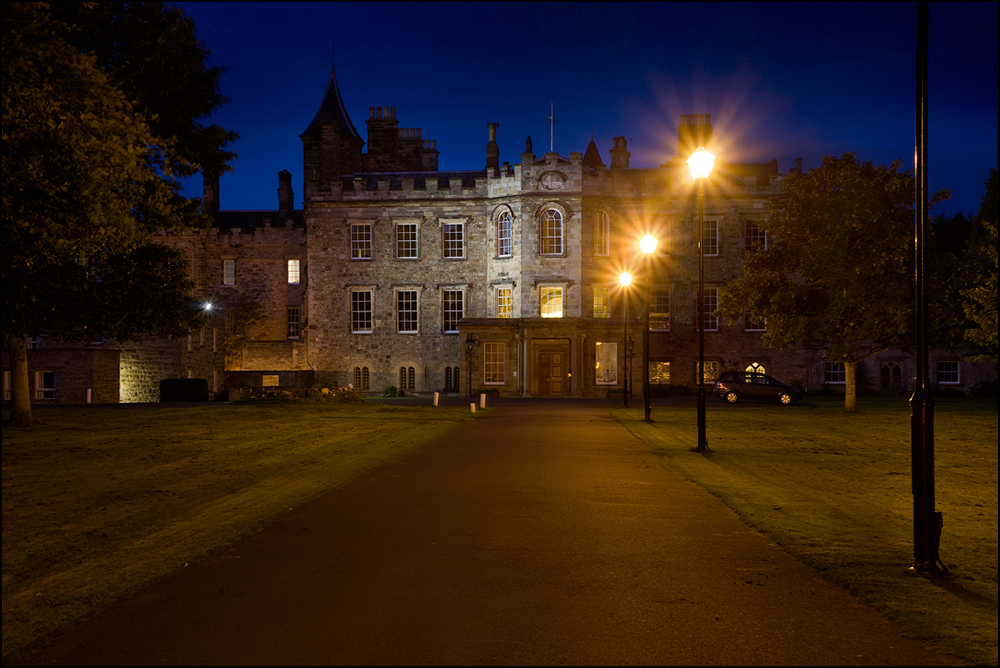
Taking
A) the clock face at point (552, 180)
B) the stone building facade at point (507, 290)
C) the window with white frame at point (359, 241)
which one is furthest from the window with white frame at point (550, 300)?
the window with white frame at point (359, 241)

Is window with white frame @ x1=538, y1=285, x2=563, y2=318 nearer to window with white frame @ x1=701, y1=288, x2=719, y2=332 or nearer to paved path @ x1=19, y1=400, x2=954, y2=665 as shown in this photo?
window with white frame @ x1=701, y1=288, x2=719, y2=332

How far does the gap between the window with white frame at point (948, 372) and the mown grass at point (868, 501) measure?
89.1 ft

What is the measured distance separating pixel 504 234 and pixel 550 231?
9.24ft

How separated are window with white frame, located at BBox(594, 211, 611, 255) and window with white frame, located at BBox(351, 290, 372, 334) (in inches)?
552

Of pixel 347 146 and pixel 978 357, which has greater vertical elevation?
pixel 347 146

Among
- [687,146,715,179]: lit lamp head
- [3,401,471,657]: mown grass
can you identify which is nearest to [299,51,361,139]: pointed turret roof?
[3,401,471,657]: mown grass

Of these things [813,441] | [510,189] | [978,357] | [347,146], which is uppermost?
[347,146]

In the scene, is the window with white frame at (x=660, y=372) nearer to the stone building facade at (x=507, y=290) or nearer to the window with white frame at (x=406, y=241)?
the stone building facade at (x=507, y=290)

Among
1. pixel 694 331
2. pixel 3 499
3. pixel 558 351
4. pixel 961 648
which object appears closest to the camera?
pixel 961 648

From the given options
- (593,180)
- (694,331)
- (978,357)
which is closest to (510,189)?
(593,180)

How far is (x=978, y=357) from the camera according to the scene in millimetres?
22734

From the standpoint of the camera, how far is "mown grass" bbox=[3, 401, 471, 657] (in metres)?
6.58

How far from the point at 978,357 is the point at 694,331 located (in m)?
26.4

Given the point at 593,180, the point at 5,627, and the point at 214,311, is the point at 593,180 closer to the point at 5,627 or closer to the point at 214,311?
the point at 214,311
